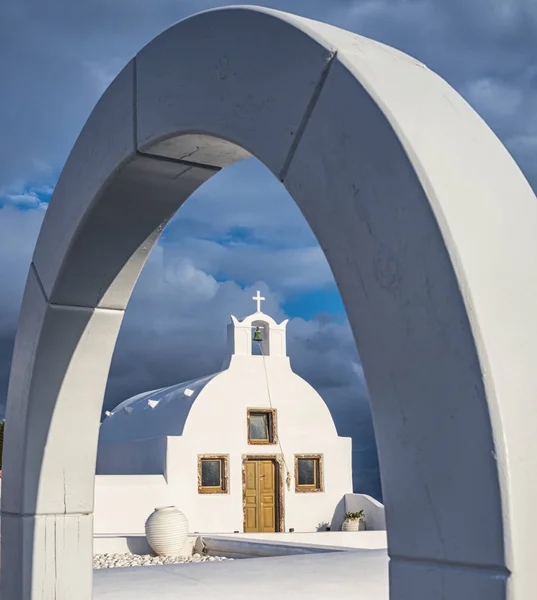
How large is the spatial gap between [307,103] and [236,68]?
0.46 m

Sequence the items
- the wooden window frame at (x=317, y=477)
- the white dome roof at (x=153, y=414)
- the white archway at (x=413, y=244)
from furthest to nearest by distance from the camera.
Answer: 1. the wooden window frame at (x=317, y=477)
2. the white dome roof at (x=153, y=414)
3. the white archway at (x=413, y=244)

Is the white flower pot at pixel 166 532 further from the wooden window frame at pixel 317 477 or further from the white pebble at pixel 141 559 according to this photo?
the wooden window frame at pixel 317 477

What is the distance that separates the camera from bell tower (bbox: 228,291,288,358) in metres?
19.8

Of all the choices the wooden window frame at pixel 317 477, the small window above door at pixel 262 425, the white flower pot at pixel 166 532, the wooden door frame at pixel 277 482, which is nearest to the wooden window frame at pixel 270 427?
the small window above door at pixel 262 425

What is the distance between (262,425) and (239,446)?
853 millimetres

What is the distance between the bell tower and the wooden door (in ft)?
8.49

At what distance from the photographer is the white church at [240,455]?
18094 millimetres

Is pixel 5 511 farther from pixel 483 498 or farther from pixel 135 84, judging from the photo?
pixel 483 498

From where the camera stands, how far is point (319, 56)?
2232 millimetres

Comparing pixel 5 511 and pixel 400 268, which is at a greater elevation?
pixel 400 268

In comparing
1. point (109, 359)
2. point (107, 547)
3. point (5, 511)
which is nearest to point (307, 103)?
point (109, 359)

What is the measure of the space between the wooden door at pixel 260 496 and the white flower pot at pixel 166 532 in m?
3.22

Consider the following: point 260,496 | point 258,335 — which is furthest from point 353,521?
point 258,335

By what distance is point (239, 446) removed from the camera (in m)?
18.9
